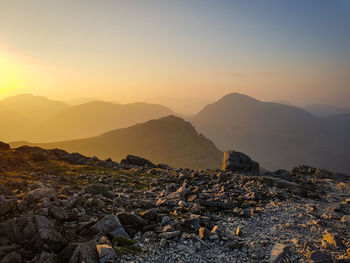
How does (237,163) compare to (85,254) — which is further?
(237,163)

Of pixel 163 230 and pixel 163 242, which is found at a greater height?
pixel 163 242

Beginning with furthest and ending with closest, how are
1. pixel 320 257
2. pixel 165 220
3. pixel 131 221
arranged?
pixel 165 220 → pixel 131 221 → pixel 320 257

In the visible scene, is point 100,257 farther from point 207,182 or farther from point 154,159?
point 154,159

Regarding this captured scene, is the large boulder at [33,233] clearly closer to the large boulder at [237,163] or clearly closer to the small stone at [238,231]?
the small stone at [238,231]

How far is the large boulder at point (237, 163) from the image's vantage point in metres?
47.6

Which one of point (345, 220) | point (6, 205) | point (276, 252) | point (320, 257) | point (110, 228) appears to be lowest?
point (345, 220)

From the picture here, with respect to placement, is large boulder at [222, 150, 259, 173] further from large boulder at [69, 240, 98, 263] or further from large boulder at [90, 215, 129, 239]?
large boulder at [69, 240, 98, 263]

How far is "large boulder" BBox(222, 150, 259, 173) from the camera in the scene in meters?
47.6

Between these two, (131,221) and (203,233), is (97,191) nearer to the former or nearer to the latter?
(131,221)

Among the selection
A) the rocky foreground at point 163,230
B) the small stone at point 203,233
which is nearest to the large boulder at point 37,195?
the rocky foreground at point 163,230

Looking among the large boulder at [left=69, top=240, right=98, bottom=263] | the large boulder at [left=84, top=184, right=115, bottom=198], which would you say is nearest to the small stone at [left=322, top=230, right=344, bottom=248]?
the large boulder at [left=69, top=240, right=98, bottom=263]

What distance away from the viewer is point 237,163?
157ft

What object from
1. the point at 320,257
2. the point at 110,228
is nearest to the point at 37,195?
the point at 110,228

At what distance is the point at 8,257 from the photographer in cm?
930
